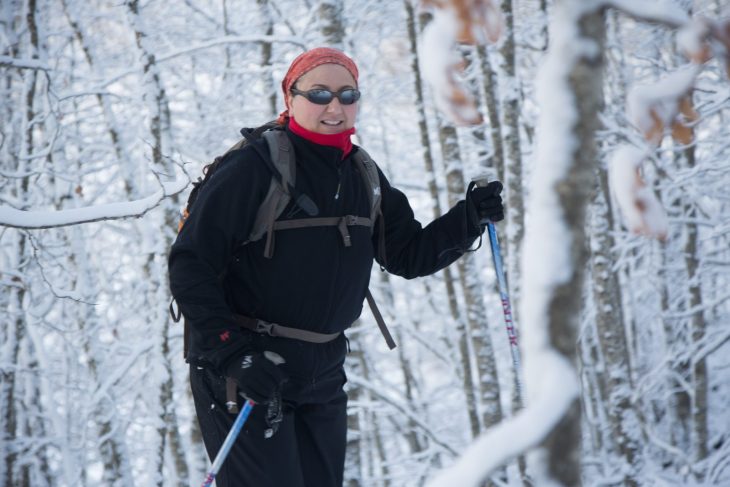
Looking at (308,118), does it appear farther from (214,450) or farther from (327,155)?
(214,450)

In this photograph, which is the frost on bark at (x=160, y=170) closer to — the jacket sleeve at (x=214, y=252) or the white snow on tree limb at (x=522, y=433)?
the jacket sleeve at (x=214, y=252)

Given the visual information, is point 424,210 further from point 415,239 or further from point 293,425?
point 293,425

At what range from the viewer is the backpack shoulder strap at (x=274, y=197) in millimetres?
2588

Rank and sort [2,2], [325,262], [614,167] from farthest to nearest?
[2,2], [325,262], [614,167]

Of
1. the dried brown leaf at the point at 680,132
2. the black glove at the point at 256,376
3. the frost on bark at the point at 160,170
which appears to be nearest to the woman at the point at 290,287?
the black glove at the point at 256,376

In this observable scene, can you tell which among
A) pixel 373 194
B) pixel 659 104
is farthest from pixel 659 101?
pixel 373 194

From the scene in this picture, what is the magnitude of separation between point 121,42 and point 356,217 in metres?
9.19

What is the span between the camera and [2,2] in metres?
7.30

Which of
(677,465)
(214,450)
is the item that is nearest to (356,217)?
(214,450)

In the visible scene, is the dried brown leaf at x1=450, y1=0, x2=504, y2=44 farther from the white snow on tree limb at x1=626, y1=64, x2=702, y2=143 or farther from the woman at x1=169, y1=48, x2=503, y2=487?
the woman at x1=169, y1=48, x2=503, y2=487

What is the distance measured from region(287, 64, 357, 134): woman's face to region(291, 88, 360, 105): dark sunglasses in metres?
0.01

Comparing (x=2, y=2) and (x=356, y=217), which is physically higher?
(x=2, y=2)

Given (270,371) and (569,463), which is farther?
(270,371)

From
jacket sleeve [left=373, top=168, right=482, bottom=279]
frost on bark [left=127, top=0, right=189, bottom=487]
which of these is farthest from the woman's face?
frost on bark [left=127, top=0, right=189, bottom=487]
